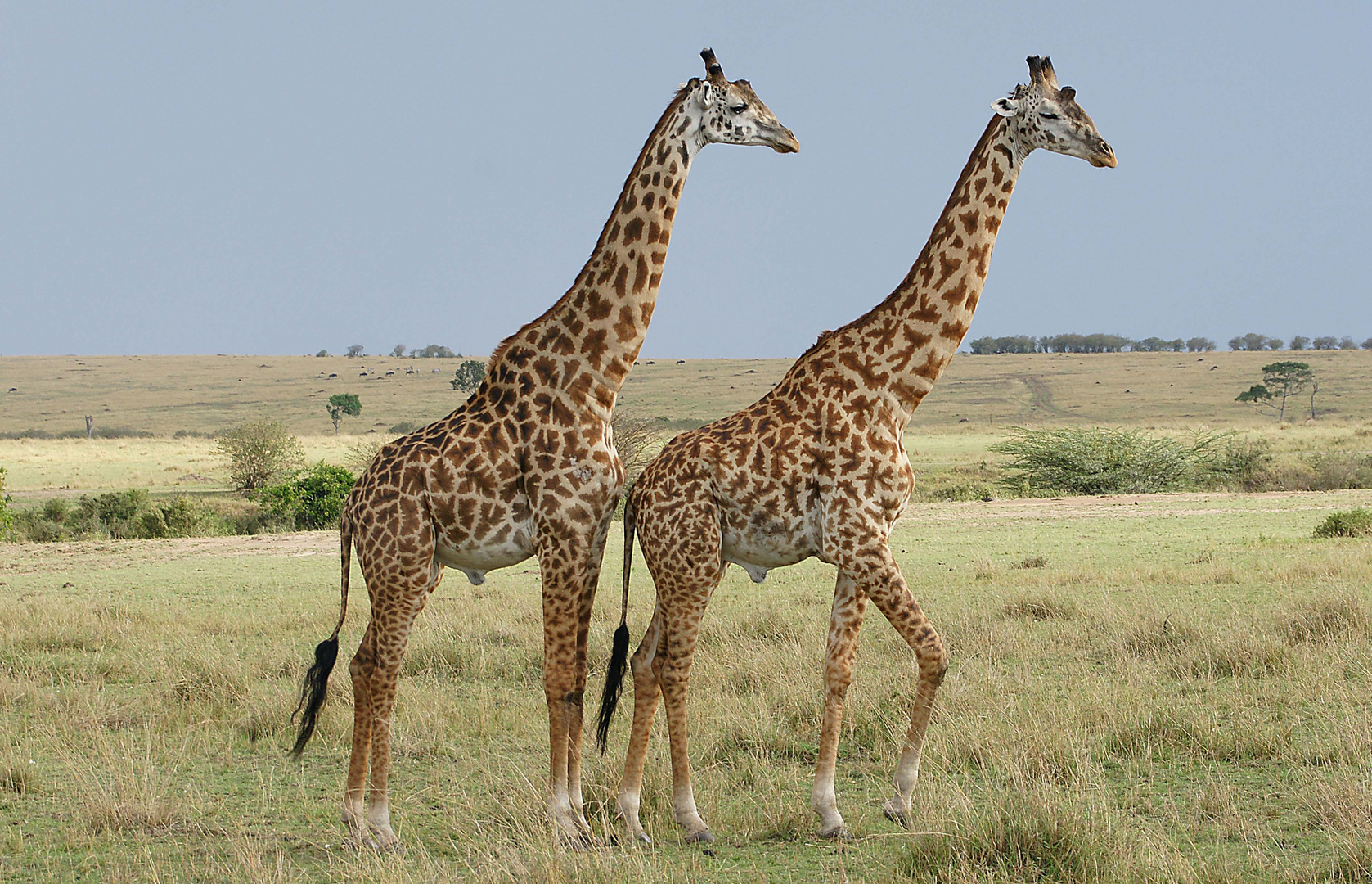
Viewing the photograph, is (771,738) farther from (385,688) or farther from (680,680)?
(385,688)

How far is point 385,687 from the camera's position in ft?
17.7

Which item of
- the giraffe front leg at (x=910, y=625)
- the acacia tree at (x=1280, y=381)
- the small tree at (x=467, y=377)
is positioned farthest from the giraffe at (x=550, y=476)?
the acacia tree at (x=1280, y=381)

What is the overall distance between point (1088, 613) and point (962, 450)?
123 feet

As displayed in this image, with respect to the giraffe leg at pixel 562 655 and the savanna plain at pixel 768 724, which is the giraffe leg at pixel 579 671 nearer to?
the giraffe leg at pixel 562 655

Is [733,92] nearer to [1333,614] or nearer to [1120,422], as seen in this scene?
[1333,614]

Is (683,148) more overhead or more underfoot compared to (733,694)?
more overhead

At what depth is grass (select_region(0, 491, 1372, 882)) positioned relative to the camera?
506cm

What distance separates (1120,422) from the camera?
232ft

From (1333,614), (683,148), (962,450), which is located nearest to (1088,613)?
(1333,614)

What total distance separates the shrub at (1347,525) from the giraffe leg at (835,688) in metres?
13.6

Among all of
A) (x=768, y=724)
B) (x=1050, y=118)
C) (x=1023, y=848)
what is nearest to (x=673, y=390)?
(x=768, y=724)

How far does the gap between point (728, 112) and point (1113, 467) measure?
26.5m

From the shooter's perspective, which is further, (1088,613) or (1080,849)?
(1088,613)

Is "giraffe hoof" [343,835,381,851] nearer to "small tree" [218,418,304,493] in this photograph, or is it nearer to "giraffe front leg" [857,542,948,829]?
"giraffe front leg" [857,542,948,829]
